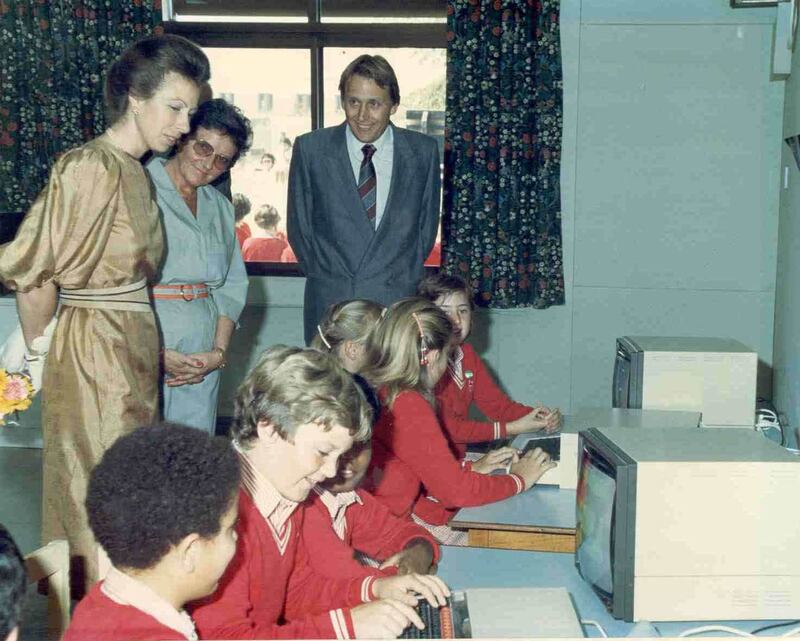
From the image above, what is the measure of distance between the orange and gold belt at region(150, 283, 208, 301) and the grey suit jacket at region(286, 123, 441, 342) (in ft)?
2.06

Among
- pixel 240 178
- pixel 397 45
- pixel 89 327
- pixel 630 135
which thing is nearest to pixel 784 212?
pixel 630 135

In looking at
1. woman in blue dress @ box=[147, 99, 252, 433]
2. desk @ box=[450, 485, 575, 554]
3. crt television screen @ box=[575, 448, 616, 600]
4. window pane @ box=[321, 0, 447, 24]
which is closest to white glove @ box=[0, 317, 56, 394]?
woman in blue dress @ box=[147, 99, 252, 433]

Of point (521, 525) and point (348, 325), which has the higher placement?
point (348, 325)

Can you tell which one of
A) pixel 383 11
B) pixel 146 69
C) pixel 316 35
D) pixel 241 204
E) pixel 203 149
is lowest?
pixel 241 204

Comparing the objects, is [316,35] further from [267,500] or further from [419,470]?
[267,500]

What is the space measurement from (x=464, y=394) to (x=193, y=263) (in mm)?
1014

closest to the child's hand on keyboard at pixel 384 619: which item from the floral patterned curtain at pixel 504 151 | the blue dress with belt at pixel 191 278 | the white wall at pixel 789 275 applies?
the blue dress with belt at pixel 191 278

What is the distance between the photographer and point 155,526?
1.23 metres

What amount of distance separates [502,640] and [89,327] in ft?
4.08

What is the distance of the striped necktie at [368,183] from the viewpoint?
11.3 ft

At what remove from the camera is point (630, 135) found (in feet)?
15.2

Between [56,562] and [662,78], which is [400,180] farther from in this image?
[56,562]

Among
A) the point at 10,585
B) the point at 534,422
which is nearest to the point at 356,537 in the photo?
the point at 534,422

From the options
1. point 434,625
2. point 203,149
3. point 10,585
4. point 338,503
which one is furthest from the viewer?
point 203,149
